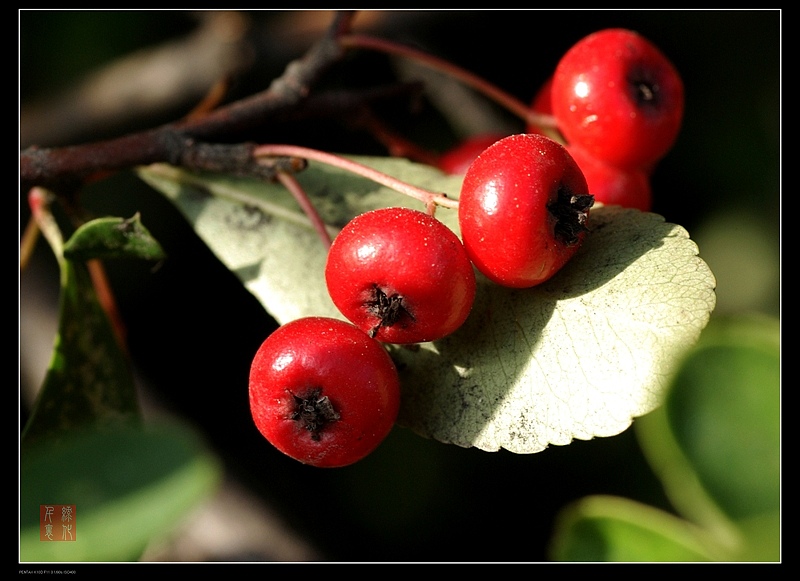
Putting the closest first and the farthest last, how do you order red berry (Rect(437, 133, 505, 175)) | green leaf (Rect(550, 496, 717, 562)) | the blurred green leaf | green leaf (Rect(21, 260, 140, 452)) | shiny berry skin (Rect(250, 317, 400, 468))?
green leaf (Rect(550, 496, 717, 562)) < shiny berry skin (Rect(250, 317, 400, 468)) < the blurred green leaf < green leaf (Rect(21, 260, 140, 452)) < red berry (Rect(437, 133, 505, 175))

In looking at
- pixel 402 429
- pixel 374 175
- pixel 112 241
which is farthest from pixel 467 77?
pixel 402 429

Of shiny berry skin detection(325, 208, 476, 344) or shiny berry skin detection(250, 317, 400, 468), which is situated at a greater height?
shiny berry skin detection(325, 208, 476, 344)

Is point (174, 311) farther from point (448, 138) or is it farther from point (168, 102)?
point (448, 138)

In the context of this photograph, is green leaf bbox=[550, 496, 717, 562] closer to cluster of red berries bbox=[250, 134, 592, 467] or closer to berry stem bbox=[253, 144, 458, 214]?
cluster of red berries bbox=[250, 134, 592, 467]

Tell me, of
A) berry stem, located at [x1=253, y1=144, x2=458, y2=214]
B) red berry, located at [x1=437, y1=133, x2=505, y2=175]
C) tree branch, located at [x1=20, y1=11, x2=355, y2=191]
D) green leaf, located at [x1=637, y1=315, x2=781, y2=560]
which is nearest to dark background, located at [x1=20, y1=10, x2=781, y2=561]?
red berry, located at [x1=437, y1=133, x2=505, y2=175]

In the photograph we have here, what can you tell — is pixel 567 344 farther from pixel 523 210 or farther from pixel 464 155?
pixel 464 155
